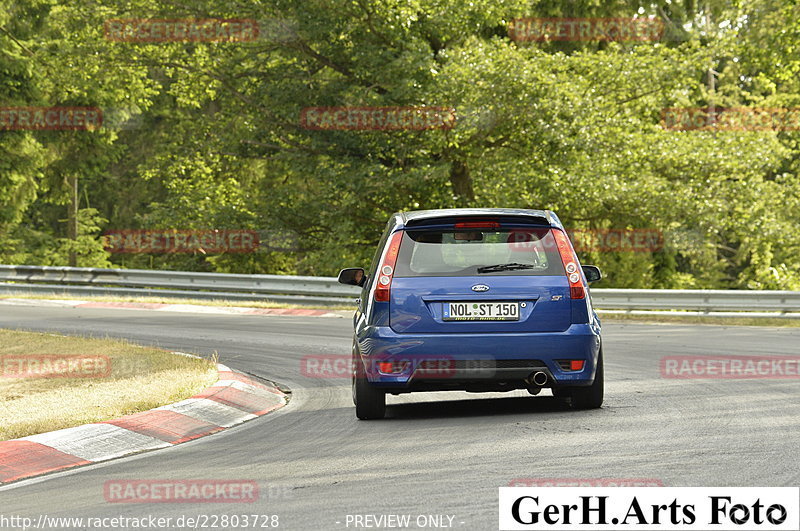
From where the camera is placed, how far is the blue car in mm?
9000

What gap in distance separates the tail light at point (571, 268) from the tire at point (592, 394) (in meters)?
0.62

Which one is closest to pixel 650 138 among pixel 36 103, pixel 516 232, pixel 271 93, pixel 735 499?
pixel 271 93

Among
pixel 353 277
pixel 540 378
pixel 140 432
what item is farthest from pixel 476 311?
pixel 140 432

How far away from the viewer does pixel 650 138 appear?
30.8 m

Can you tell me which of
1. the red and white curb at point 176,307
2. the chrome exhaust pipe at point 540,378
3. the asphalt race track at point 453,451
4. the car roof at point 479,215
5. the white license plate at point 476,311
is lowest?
the red and white curb at point 176,307

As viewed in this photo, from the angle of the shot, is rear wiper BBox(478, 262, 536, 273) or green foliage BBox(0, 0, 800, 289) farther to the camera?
green foliage BBox(0, 0, 800, 289)

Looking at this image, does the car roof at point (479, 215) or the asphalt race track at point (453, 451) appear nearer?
the asphalt race track at point (453, 451)

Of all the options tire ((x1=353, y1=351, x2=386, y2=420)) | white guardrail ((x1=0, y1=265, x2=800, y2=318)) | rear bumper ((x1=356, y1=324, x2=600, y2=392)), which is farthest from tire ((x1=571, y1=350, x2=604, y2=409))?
white guardrail ((x1=0, y1=265, x2=800, y2=318))

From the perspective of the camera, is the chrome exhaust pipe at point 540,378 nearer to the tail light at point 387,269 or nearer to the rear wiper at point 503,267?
the rear wiper at point 503,267

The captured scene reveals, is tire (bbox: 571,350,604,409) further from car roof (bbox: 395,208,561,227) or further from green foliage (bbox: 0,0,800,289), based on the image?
green foliage (bbox: 0,0,800,289)

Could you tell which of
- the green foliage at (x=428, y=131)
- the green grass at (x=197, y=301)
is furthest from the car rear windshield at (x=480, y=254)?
the green foliage at (x=428, y=131)

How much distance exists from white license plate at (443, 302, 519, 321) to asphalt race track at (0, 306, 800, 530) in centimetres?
81

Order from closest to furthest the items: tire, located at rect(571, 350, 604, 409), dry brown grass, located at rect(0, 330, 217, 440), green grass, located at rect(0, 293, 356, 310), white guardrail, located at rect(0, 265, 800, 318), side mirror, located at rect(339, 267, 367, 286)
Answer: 1. tire, located at rect(571, 350, 604, 409)
2. dry brown grass, located at rect(0, 330, 217, 440)
3. side mirror, located at rect(339, 267, 367, 286)
4. white guardrail, located at rect(0, 265, 800, 318)
5. green grass, located at rect(0, 293, 356, 310)

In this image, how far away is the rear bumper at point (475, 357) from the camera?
29.5ft
